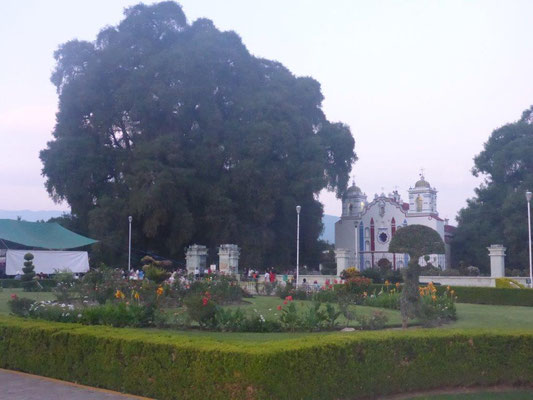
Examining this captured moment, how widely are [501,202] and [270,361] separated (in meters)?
41.0

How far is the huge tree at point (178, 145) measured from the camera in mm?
37000

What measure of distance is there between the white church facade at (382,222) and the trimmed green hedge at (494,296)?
2252 cm

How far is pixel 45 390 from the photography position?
840 cm

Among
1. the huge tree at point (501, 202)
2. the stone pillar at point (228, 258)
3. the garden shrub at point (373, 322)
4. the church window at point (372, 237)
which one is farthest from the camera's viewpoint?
the church window at point (372, 237)

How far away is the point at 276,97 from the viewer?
40.3m

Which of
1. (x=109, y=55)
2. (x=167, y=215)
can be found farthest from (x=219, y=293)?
(x=109, y=55)

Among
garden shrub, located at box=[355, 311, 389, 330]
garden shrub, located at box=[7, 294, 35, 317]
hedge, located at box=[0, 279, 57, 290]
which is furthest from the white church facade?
garden shrub, located at box=[7, 294, 35, 317]

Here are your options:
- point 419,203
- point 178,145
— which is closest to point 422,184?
point 419,203

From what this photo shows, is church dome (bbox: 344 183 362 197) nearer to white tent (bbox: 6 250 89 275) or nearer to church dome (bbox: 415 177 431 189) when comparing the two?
church dome (bbox: 415 177 431 189)

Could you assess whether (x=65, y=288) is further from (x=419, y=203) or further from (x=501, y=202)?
(x=419, y=203)

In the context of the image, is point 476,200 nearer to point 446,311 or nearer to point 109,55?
point 109,55

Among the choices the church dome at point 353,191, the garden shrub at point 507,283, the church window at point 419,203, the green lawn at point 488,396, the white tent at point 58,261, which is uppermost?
the church dome at point 353,191

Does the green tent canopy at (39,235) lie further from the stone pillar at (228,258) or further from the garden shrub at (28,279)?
the stone pillar at (228,258)

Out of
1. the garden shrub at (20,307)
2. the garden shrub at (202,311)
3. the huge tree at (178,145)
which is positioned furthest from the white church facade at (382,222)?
the garden shrub at (20,307)
